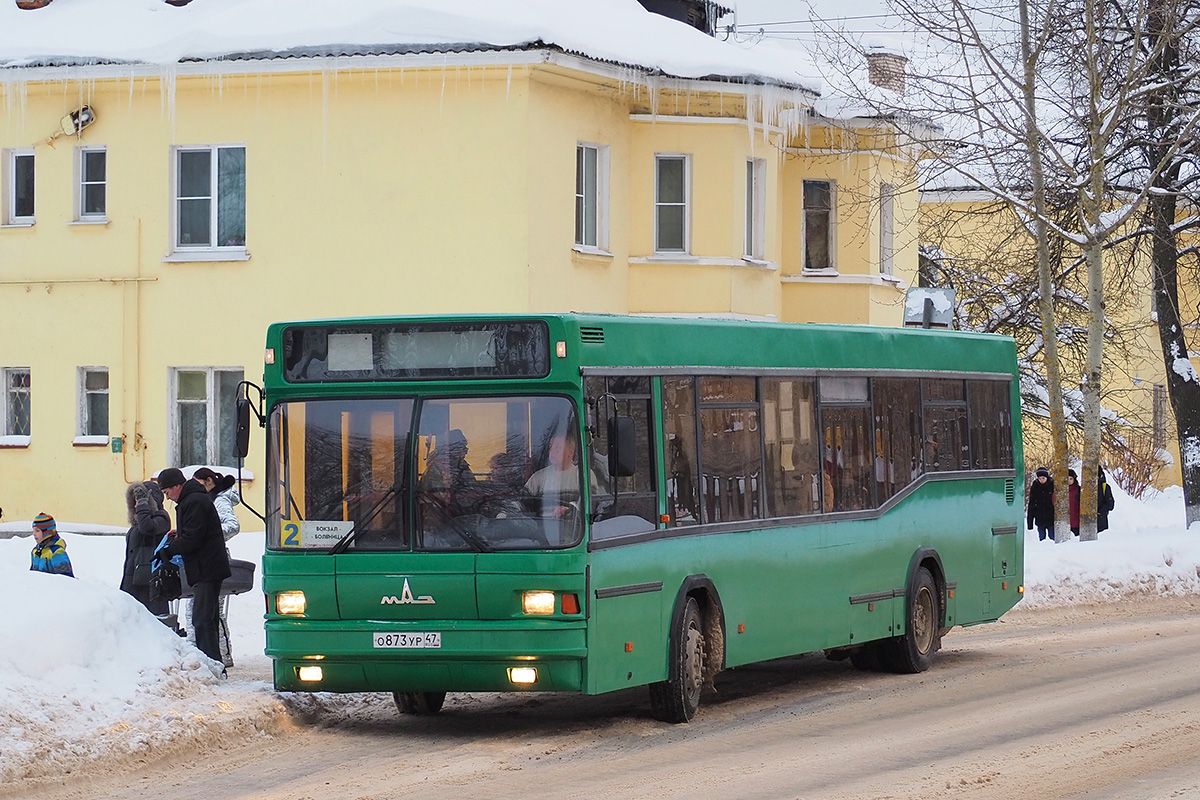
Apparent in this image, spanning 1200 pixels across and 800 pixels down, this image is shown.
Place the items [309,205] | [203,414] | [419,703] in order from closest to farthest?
1. [419,703]
2. [309,205]
3. [203,414]

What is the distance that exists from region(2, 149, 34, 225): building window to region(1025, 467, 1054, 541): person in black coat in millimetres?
16801

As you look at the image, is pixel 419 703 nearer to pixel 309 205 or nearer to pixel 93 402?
pixel 309 205

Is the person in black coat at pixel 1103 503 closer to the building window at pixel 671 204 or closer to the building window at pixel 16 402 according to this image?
the building window at pixel 671 204

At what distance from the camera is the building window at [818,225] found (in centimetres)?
3334

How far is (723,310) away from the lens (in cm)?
2980

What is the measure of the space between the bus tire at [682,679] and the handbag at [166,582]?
385cm

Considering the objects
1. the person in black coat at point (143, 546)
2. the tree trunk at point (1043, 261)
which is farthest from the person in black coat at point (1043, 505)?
the person in black coat at point (143, 546)

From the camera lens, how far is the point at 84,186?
2945 cm

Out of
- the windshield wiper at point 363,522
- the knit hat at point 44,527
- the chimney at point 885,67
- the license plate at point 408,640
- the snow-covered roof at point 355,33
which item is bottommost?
the license plate at point 408,640

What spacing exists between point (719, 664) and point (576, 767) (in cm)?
240

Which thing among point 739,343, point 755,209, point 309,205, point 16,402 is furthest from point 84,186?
point 739,343

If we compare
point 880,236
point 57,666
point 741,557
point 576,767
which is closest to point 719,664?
point 741,557

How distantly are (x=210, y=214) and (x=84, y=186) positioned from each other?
217 cm

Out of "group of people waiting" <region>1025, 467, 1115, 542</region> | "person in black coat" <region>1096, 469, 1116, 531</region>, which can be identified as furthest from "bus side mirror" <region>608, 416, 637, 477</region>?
"person in black coat" <region>1096, 469, 1116, 531</region>
